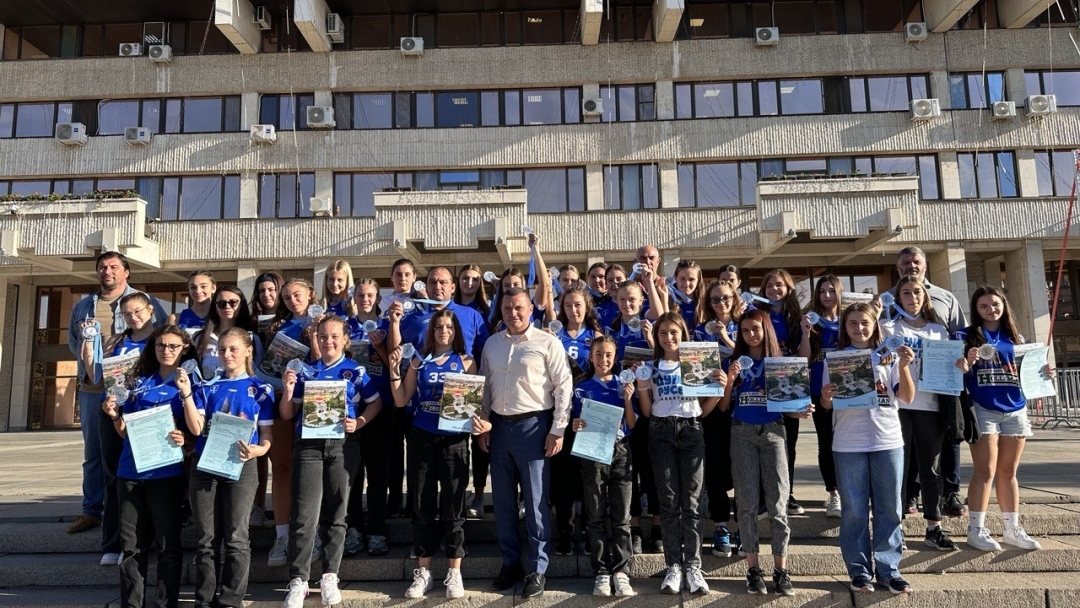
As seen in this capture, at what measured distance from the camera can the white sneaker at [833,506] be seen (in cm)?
561

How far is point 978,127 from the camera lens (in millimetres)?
21656

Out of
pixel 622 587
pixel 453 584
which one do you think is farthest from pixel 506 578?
pixel 622 587

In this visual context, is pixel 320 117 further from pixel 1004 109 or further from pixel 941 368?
pixel 1004 109

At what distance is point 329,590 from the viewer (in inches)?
184

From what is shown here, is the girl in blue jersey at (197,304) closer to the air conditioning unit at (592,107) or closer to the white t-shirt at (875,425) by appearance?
the white t-shirt at (875,425)

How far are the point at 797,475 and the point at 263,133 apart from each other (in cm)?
1968

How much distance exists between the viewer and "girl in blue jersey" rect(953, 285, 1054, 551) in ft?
17.1

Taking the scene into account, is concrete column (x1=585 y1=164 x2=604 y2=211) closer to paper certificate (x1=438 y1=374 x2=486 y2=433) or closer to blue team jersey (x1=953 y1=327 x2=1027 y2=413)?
blue team jersey (x1=953 y1=327 x2=1027 y2=413)

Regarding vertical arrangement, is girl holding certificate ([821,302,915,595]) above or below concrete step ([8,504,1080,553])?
above

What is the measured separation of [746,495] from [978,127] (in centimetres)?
2204

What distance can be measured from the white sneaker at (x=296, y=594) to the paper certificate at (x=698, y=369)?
9.51ft

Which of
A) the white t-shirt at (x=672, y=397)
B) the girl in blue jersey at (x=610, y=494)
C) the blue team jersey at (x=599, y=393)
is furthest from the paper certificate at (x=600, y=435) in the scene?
the white t-shirt at (x=672, y=397)

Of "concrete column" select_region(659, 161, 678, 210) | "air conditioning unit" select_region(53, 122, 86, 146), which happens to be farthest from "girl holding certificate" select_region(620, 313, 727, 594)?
"air conditioning unit" select_region(53, 122, 86, 146)

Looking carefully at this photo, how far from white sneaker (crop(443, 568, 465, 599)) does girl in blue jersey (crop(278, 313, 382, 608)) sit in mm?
750
